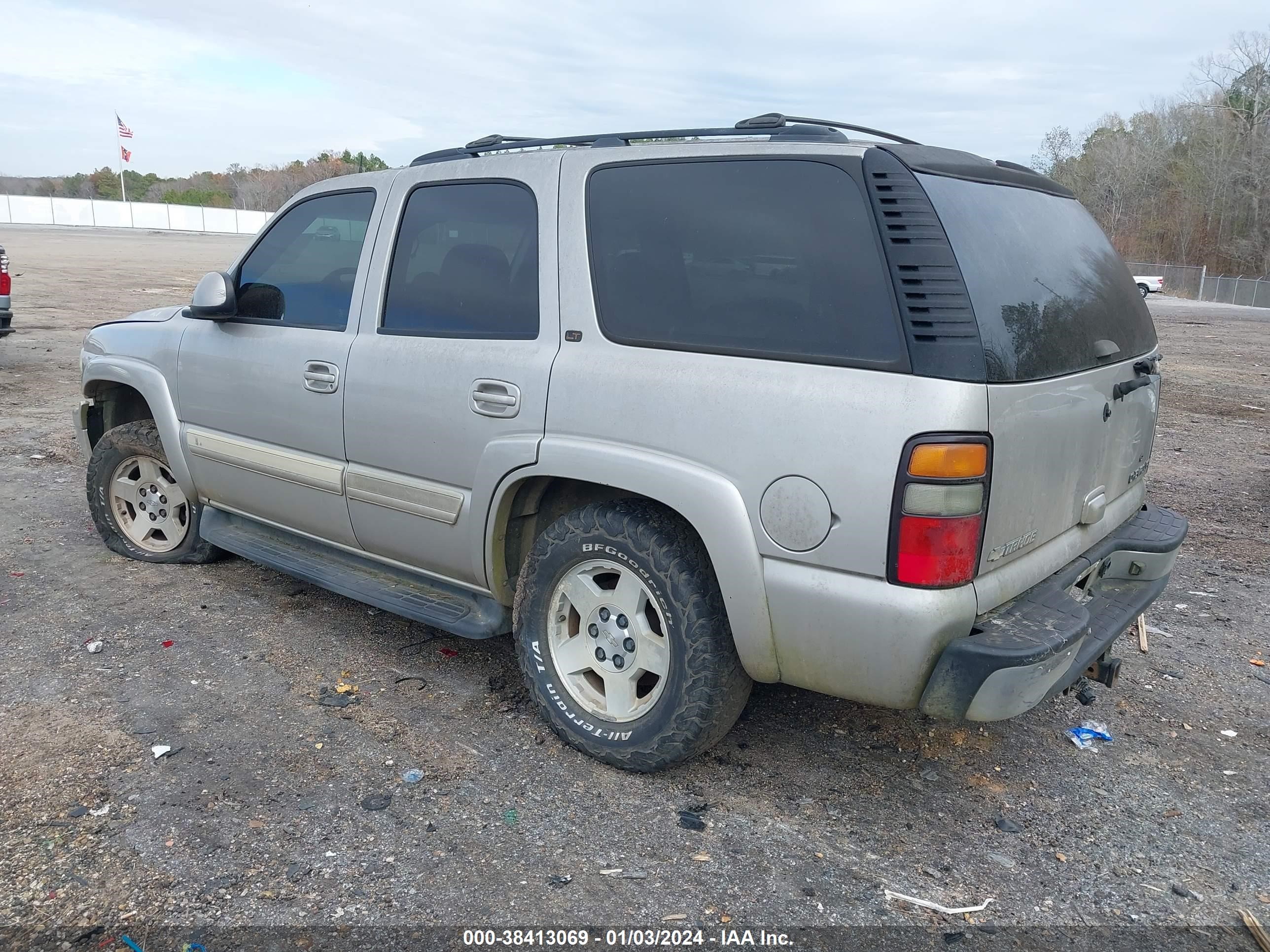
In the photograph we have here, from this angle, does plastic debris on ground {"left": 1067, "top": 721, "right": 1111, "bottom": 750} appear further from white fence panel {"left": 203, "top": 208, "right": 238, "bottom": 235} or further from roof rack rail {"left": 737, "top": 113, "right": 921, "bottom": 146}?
white fence panel {"left": 203, "top": 208, "right": 238, "bottom": 235}

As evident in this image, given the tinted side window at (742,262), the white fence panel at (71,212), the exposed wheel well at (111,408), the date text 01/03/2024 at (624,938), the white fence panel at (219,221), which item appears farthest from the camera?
the white fence panel at (219,221)

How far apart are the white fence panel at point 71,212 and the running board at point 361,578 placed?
7213 cm

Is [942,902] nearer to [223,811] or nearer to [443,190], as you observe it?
[223,811]

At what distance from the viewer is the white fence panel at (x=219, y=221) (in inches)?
2677

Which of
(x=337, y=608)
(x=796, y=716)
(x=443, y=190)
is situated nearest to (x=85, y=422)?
(x=337, y=608)

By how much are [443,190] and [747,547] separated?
194 centimetres

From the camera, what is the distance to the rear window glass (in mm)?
2689

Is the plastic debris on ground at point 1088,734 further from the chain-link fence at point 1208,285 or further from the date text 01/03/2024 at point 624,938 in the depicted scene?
the chain-link fence at point 1208,285

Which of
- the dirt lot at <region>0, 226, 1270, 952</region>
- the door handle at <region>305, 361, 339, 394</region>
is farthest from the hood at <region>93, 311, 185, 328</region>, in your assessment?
the dirt lot at <region>0, 226, 1270, 952</region>

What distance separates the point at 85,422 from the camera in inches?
207

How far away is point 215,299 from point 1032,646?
351cm

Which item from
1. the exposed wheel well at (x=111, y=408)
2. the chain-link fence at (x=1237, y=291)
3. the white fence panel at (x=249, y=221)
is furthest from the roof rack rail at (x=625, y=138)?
the white fence panel at (x=249, y=221)

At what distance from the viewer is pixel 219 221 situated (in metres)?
68.8

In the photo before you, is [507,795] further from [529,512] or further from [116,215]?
[116,215]
